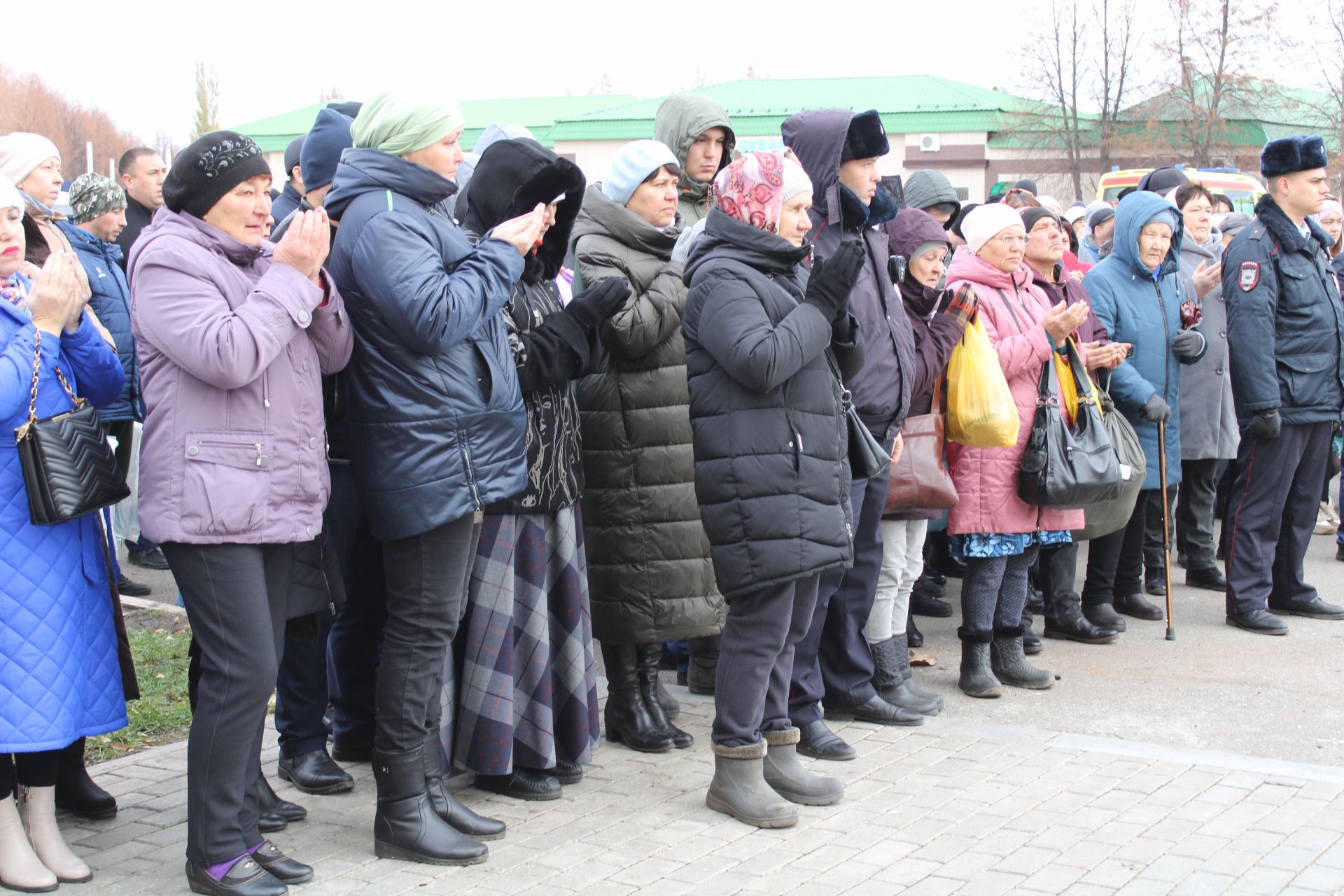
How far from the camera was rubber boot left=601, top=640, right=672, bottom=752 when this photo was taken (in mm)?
5117

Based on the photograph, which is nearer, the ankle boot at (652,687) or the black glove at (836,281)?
the black glove at (836,281)

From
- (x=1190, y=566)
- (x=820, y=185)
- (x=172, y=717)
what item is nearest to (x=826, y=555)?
(x=820, y=185)

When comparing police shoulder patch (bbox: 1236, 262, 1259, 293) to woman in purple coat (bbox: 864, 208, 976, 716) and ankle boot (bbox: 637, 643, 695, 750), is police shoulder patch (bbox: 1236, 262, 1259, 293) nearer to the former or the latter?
woman in purple coat (bbox: 864, 208, 976, 716)

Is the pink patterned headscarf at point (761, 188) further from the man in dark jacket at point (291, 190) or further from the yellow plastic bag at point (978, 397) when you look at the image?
the man in dark jacket at point (291, 190)

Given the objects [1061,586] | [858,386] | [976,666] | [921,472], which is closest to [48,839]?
[858,386]

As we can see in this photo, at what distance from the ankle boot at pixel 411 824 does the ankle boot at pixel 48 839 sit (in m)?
0.82

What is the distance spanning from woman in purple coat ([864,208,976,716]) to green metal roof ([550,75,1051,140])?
98.6 feet

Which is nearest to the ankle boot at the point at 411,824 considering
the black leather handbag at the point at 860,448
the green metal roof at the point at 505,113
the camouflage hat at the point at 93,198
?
the black leather handbag at the point at 860,448

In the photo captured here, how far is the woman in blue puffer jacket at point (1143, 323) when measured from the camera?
705cm

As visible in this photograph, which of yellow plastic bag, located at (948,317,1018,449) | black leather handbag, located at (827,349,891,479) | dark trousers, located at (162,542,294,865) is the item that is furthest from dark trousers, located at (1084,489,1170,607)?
dark trousers, located at (162,542,294,865)

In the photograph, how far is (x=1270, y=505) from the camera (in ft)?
23.6

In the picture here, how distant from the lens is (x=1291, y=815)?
4.36 meters

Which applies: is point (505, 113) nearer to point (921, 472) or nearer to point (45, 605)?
point (921, 472)

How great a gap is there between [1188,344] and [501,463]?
4.39 meters
